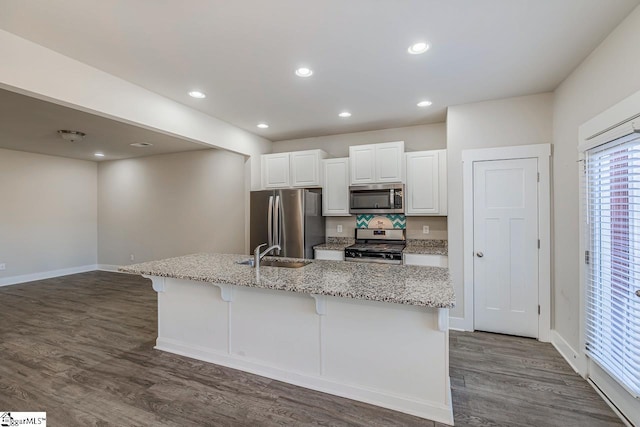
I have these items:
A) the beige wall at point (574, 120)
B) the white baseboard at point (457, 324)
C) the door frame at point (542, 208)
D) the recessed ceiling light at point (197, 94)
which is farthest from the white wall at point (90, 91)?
the beige wall at point (574, 120)

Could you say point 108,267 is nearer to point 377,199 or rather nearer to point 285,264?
point 285,264

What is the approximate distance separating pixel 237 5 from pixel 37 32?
1.51 m

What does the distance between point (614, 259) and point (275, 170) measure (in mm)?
3963

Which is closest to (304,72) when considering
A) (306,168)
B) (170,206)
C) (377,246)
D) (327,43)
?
(327,43)

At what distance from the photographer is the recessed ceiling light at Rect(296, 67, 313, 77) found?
8.73 feet

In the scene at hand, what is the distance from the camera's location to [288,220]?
427 centimetres

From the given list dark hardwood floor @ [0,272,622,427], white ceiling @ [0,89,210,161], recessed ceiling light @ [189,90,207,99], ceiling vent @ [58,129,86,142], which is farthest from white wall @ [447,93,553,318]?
ceiling vent @ [58,129,86,142]

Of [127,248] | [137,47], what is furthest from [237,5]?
[127,248]

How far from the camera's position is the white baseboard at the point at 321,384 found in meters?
1.98

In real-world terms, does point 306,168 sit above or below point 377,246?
above

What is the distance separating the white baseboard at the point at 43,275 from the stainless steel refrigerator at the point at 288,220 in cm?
511

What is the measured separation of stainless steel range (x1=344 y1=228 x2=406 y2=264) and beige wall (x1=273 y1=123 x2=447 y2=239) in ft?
0.54

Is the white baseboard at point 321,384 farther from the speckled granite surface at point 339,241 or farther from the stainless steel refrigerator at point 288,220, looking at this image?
the speckled granite surface at point 339,241

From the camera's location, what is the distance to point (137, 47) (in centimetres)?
231
